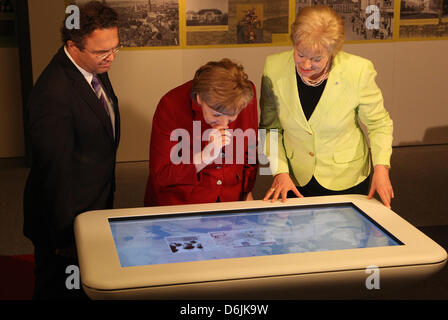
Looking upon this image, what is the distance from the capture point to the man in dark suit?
226 centimetres

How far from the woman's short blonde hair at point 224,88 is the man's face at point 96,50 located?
35cm

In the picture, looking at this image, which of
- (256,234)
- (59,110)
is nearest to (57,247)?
(59,110)

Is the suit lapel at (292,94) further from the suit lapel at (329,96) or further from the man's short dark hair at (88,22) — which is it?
the man's short dark hair at (88,22)

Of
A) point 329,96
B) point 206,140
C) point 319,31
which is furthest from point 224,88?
point 329,96

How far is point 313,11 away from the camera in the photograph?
2.50 meters

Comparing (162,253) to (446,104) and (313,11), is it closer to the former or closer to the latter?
(313,11)

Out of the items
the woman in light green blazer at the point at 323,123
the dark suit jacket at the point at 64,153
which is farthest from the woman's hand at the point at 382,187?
the dark suit jacket at the point at 64,153

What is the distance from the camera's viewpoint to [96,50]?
2379 millimetres

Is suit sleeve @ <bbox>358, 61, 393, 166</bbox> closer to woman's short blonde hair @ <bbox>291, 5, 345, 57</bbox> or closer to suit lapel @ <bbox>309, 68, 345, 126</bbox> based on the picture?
suit lapel @ <bbox>309, 68, 345, 126</bbox>

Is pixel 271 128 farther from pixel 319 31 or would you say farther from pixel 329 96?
pixel 319 31

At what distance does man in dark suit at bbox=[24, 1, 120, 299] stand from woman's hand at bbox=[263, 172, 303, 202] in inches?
25.4

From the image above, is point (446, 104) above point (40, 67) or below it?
below

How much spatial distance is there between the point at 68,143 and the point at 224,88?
58 centimetres

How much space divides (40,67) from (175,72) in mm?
1205
